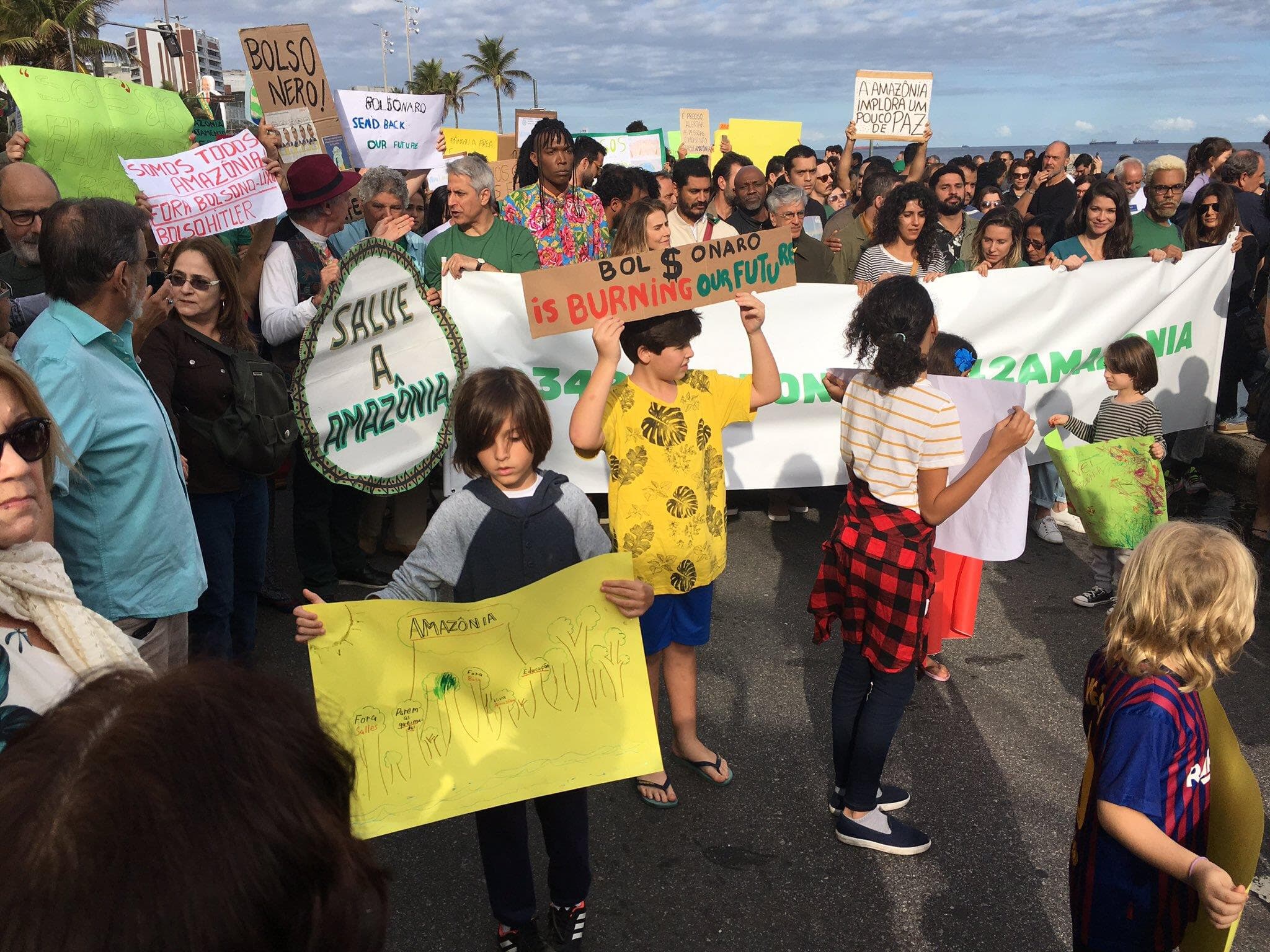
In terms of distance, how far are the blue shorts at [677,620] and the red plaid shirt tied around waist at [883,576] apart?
0.45 metres

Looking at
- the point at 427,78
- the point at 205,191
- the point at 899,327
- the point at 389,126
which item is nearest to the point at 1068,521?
the point at 899,327

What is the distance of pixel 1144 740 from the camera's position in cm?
174

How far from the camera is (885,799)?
3145mm

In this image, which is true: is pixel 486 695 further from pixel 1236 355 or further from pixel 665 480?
pixel 1236 355

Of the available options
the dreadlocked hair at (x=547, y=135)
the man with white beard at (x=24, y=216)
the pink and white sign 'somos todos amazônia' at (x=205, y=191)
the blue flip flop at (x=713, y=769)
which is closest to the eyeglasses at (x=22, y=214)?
the man with white beard at (x=24, y=216)

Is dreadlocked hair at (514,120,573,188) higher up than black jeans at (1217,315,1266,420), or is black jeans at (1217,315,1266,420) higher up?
dreadlocked hair at (514,120,573,188)

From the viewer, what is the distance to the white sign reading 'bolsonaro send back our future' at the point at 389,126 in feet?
23.1

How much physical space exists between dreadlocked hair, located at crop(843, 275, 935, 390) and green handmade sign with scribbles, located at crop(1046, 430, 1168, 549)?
6.22ft

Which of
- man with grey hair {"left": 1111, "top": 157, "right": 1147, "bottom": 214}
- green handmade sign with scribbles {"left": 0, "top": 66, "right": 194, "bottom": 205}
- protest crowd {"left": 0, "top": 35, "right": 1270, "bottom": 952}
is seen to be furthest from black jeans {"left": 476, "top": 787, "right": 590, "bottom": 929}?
man with grey hair {"left": 1111, "top": 157, "right": 1147, "bottom": 214}

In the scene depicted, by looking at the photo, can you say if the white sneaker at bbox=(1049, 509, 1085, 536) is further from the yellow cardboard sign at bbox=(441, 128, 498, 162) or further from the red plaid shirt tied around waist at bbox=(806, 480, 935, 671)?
the yellow cardboard sign at bbox=(441, 128, 498, 162)

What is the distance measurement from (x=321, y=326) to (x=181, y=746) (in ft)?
Answer: 12.0

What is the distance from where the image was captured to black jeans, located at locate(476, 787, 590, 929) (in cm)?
240

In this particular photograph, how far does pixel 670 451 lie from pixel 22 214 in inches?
132

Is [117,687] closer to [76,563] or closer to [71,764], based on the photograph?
[71,764]
